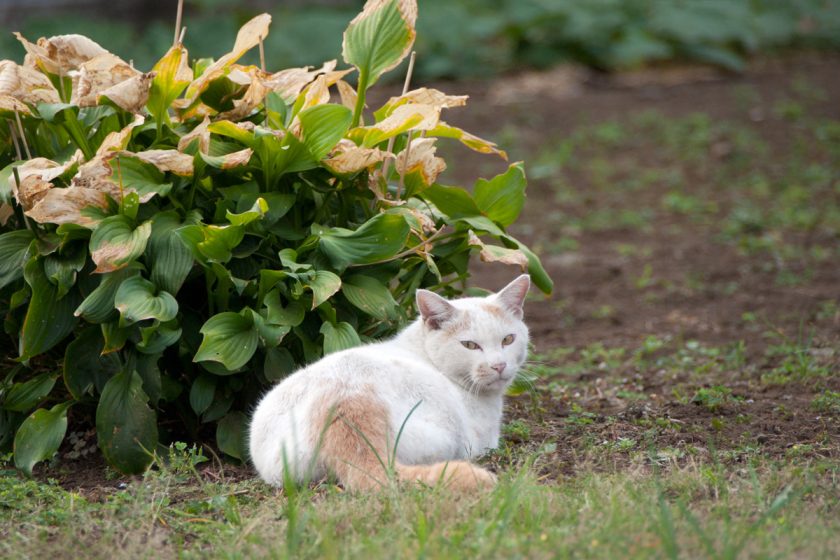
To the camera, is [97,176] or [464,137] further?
[464,137]

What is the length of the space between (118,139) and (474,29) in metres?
7.74

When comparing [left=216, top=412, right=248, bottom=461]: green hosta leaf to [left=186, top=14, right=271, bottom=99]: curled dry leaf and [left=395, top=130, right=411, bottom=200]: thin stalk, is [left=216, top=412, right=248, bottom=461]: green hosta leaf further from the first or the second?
[left=186, top=14, right=271, bottom=99]: curled dry leaf

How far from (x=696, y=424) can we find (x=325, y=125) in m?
1.82

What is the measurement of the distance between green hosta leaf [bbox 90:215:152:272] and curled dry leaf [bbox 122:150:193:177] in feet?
0.70

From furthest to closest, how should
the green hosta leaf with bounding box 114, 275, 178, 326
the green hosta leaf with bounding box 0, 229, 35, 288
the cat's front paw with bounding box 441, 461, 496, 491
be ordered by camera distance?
the green hosta leaf with bounding box 0, 229, 35, 288 < the green hosta leaf with bounding box 114, 275, 178, 326 < the cat's front paw with bounding box 441, 461, 496, 491

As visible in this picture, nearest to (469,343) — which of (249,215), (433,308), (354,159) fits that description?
(433,308)

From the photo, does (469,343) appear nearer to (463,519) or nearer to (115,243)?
(463,519)

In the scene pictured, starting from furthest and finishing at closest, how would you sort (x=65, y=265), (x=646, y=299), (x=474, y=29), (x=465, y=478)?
(x=474, y=29) → (x=646, y=299) → (x=65, y=265) → (x=465, y=478)

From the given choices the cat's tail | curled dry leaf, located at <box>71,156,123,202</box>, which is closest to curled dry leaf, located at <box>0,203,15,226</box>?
curled dry leaf, located at <box>71,156,123,202</box>

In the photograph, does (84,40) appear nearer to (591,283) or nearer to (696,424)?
(696,424)

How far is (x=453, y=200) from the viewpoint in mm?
4230

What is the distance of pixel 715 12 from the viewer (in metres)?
11.5

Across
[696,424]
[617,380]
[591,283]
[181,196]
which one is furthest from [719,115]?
[181,196]

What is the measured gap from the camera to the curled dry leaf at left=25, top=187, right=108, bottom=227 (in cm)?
351
